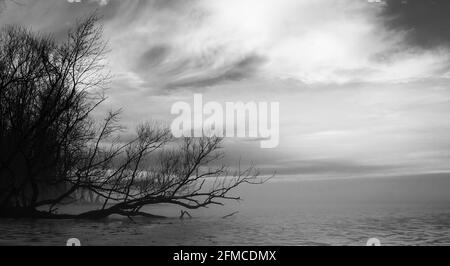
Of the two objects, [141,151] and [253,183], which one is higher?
[141,151]

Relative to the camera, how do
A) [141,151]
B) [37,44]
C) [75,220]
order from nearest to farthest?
[37,44] < [75,220] < [141,151]

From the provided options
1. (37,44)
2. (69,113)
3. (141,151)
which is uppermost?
(37,44)

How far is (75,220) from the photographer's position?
639 inches

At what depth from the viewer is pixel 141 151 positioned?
17781 millimetres
